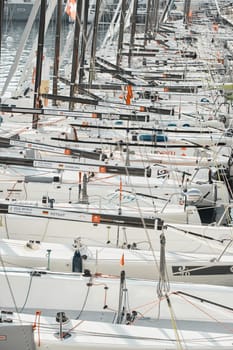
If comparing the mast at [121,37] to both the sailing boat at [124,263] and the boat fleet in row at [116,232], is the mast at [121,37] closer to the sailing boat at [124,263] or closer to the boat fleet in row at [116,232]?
the boat fleet in row at [116,232]

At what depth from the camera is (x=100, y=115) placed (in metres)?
20.7

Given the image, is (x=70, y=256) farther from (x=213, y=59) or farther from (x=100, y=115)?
(x=213, y=59)

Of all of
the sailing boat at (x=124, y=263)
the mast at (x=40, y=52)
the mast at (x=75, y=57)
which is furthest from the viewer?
the mast at (x=75, y=57)

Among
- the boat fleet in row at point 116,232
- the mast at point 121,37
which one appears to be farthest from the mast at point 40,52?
the mast at point 121,37

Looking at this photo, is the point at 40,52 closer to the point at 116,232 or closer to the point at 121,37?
the point at 116,232

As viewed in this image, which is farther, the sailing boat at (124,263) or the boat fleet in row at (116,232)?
the sailing boat at (124,263)

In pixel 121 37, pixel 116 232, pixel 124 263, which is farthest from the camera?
pixel 121 37

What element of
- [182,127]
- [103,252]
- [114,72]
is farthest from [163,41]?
[103,252]

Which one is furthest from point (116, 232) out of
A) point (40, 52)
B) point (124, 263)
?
point (40, 52)

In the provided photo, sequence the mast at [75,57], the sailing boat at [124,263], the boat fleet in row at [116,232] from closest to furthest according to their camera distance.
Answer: the boat fleet in row at [116,232], the sailing boat at [124,263], the mast at [75,57]

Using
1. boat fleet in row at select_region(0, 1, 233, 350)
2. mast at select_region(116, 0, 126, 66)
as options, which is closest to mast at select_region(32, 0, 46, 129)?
boat fleet in row at select_region(0, 1, 233, 350)

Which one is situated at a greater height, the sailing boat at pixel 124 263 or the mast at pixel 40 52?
the mast at pixel 40 52

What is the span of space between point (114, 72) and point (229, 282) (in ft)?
53.7

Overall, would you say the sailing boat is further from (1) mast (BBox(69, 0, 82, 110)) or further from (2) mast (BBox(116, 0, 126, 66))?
(2) mast (BBox(116, 0, 126, 66))
